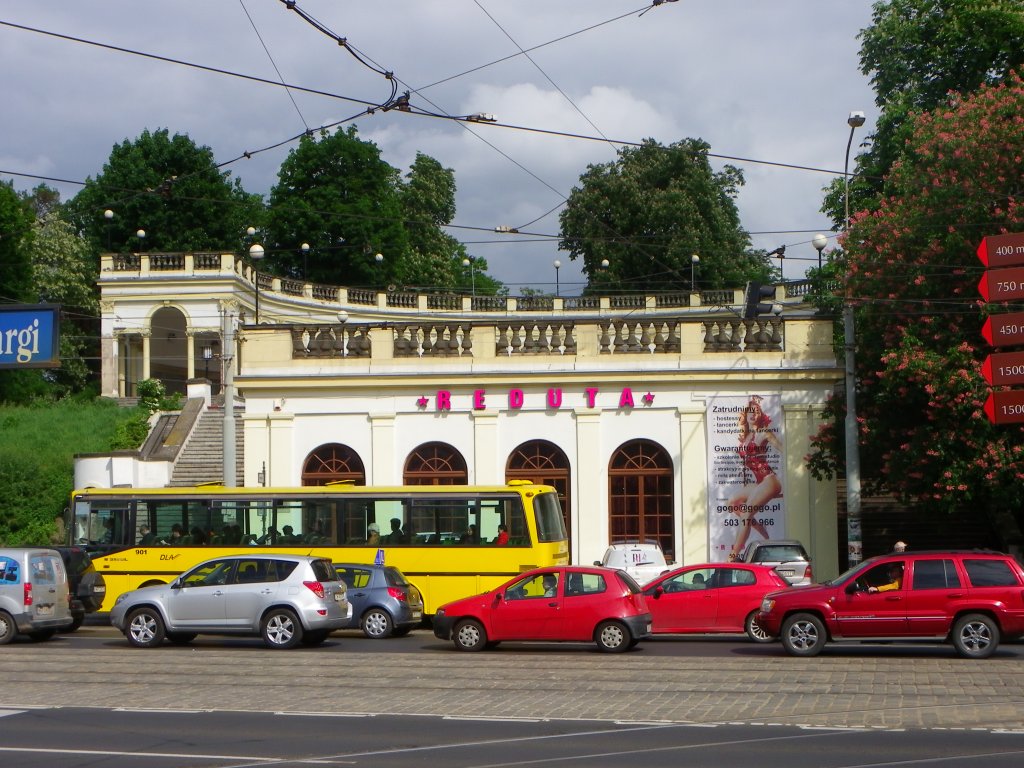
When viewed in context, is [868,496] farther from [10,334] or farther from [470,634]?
[10,334]

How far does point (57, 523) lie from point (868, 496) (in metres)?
23.3

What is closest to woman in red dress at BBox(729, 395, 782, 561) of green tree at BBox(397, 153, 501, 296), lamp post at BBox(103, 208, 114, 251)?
lamp post at BBox(103, 208, 114, 251)

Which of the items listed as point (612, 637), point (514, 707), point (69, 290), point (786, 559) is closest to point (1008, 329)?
point (612, 637)

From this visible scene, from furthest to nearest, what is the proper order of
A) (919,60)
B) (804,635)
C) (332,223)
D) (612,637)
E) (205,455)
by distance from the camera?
(332,223) < (205,455) < (919,60) < (612,637) < (804,635)

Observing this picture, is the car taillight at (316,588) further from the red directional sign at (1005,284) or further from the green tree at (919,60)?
the green tree at (919,60)

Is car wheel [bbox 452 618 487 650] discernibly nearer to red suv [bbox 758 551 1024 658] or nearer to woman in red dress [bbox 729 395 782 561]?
red suv [bbox 758 551 1024 658]

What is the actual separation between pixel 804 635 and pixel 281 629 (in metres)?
8.32

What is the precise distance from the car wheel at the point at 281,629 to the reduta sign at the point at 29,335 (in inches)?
214

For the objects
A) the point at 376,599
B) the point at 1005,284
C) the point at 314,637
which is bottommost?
the point at 314,637

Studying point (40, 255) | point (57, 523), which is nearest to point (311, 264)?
point (40, 255)

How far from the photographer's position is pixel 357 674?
1770cm

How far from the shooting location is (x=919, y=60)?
123 feet

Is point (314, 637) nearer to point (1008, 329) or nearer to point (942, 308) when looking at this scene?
point (1008, 329)

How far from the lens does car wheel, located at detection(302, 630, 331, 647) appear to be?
21844 millimetres
